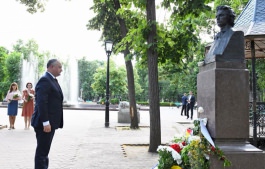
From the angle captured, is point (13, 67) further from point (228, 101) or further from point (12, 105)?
point (228, 101)

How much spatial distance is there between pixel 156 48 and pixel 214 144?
4.13 metres

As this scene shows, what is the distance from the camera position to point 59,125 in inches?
218

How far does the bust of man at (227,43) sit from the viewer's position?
15.9ft

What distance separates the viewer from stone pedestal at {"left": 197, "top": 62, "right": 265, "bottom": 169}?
15.3 ft

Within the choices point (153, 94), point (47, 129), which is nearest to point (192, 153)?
point (47, 129)

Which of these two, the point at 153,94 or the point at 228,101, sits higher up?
the point at 153,94

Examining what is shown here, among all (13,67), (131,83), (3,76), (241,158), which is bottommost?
(241,158)

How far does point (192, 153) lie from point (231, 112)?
0.85 metres

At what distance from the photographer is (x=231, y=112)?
4738 millimetres

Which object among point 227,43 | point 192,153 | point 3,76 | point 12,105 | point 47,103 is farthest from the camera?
point 3,76

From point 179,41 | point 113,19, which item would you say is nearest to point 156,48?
point 179,41

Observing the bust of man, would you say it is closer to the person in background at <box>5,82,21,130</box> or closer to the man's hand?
the man's hand

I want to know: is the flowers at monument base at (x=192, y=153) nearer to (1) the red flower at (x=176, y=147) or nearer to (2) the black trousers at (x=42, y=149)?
(1) the red flower at (x=176, y=147)

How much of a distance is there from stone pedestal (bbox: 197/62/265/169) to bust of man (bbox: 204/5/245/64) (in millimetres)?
93
